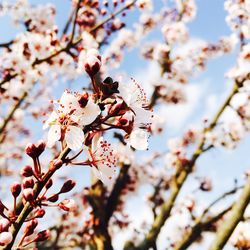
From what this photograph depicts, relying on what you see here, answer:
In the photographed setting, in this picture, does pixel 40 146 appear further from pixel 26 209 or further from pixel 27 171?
pixel 26 209

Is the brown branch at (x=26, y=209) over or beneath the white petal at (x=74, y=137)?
beneath

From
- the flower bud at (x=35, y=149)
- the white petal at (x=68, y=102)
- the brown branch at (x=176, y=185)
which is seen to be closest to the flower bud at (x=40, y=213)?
the flower bud at (x=35, y=149)

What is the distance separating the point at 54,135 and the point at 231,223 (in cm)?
197

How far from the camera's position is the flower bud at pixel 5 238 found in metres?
1.46

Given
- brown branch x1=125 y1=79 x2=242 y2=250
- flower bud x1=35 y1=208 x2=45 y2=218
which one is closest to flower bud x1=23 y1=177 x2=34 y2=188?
flower bud x1=35 y1=208 x2=45 y2=218

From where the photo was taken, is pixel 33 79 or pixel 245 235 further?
pixel 33 79

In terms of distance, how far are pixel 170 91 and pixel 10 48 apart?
4.49 meters

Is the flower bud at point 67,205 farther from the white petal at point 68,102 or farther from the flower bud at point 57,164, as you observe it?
the white petal at point 68,102

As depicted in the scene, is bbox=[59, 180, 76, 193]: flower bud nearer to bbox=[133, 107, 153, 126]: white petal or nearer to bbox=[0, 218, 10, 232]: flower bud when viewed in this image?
bbox=[0, 218, 10, 232]: flower bud

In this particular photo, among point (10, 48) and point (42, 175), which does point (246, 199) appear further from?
point (10, 48)

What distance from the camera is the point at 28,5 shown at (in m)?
6.52

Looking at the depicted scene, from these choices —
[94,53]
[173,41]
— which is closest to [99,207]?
[94,53]

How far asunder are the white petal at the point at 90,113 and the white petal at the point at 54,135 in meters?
0.15

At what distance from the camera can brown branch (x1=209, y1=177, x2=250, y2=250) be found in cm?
294
